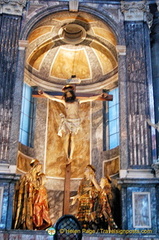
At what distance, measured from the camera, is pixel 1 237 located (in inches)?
429

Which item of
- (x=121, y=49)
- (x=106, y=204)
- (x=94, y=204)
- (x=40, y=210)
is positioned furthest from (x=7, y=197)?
(x=121, y=49)

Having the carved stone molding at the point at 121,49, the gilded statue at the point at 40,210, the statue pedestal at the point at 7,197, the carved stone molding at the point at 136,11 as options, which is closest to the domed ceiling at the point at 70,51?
the carved stone molding at the point at 136,11

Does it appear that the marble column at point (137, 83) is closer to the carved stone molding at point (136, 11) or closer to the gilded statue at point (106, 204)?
the carved stone molding at point (136, 11)

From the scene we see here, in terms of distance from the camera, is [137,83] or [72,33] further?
[72,33]

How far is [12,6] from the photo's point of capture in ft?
45.6

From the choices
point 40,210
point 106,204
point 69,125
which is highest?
point 69,125

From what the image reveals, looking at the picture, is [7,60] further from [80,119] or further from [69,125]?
[80,119]

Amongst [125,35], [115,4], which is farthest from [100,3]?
[125,35]

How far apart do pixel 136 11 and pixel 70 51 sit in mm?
3330

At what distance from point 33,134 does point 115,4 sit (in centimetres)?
536

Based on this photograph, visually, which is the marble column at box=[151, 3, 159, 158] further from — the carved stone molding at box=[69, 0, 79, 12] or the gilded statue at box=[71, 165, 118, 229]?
the carved stone molding at box=[69, 0, 79, 12]

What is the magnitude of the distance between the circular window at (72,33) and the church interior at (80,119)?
4 cm

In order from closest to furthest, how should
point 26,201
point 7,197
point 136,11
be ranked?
point 7,197, point 26,201, point 136,11

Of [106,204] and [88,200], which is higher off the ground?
[88,200]
